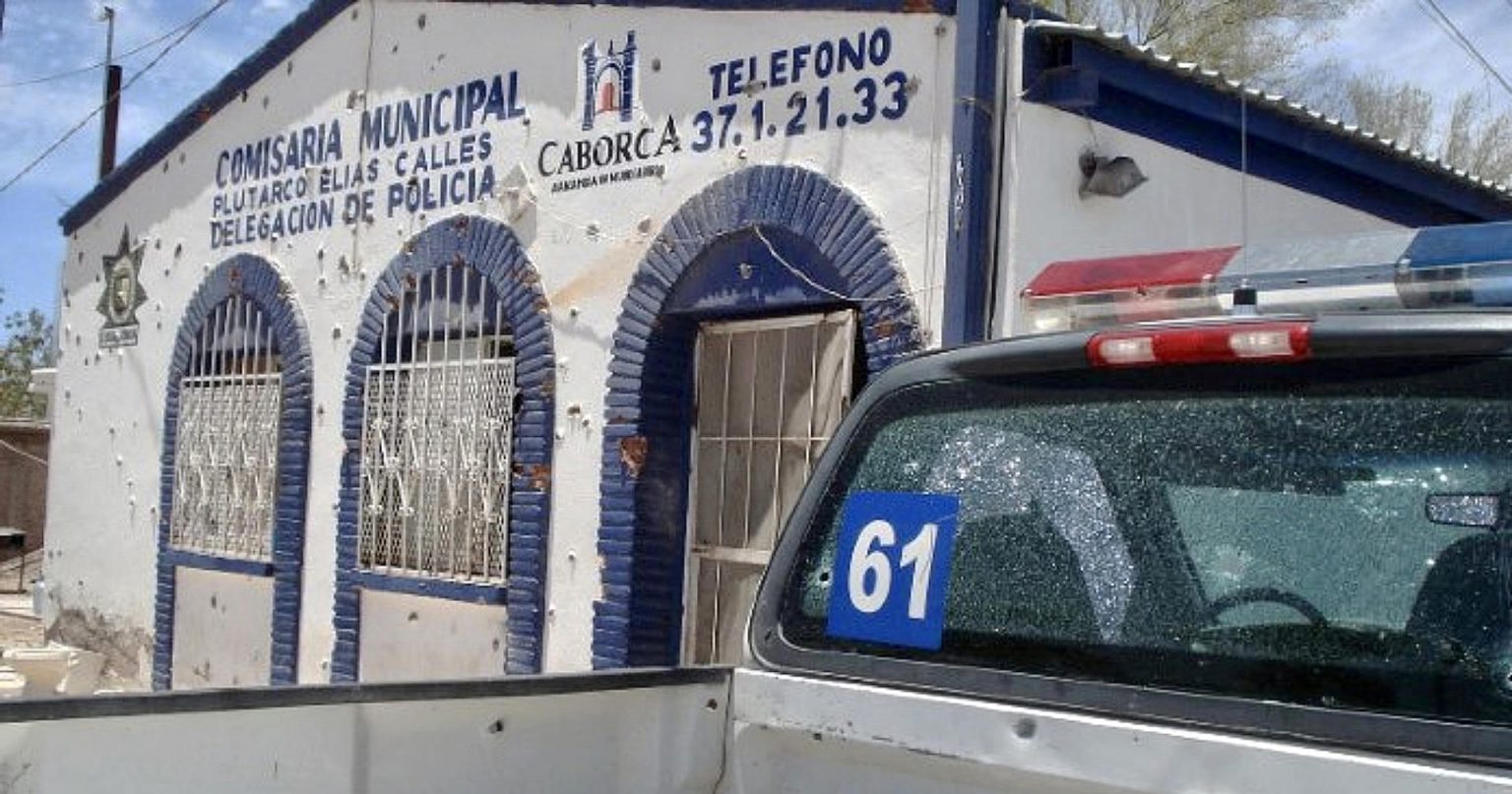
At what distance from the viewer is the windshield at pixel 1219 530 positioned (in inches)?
→ 84.0

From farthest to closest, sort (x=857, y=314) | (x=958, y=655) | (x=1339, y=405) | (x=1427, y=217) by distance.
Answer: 1. (x=1427, y=217)
2. (x=857, y=314)
3. (x=958, y=655)
4. (x=1339, y=405)

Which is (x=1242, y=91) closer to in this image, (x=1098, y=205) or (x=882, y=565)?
(x=1098, y=205)

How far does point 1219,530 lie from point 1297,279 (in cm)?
53

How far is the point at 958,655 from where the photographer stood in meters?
2.63

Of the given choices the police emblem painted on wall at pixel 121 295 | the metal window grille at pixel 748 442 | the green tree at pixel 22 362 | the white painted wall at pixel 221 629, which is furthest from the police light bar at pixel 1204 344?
the green tree at pixel 22 362

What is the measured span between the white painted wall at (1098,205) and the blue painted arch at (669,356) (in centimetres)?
89

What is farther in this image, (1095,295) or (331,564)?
(331,564)

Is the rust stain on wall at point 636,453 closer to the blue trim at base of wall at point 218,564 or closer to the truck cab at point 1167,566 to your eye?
the blue trim at base of wall at point 218,564

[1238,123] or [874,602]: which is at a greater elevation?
[1238,123]

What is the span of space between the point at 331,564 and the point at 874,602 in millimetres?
7467

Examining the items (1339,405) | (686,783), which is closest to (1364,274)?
(1339,405)

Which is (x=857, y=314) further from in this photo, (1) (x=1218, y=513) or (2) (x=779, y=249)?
(1) (x=1218, y=513)

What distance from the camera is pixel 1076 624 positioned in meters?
2.51

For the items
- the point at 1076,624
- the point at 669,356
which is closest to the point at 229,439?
the point at 669,356
